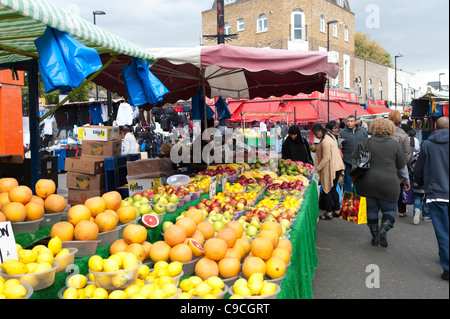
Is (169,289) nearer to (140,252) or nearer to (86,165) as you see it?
(140,252)

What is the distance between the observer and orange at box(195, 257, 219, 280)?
2.49 metres

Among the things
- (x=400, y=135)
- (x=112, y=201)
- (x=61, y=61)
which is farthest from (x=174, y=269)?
(x=400, y=135)

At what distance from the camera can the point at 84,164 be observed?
258 inches

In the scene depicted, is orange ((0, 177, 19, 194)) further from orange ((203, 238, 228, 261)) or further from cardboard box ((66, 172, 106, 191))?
cardboard box ((66, 172, 106, 191))

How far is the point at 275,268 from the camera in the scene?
2.52m

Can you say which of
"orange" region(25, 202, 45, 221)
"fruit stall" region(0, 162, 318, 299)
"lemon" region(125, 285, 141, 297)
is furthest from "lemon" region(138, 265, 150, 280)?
"orange" region(25, 202, 45, 221)

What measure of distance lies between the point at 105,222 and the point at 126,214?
10.1 inches

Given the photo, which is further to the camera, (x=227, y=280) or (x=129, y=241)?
(x=129, y=241)

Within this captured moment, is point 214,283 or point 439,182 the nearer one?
point 214,283

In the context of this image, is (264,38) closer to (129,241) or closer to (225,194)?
(225,194)

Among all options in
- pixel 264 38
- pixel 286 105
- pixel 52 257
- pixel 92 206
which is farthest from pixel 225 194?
pixel 264 38

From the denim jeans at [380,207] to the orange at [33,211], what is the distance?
443 cm

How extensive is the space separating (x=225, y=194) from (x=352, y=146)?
4174mm

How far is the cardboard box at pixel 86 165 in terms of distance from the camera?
6.45 meters
